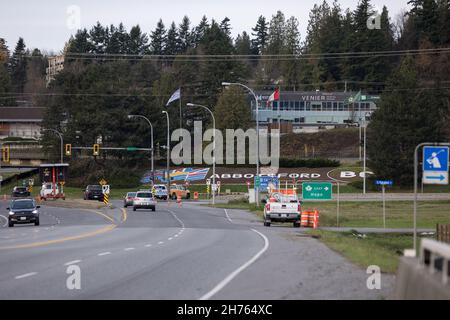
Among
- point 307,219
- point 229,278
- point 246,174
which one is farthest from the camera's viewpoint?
point 246,174

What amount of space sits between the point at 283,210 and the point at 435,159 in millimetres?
22378

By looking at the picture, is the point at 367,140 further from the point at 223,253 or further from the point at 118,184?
the point at 223,253

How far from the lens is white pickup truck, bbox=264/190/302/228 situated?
43562 millimetres

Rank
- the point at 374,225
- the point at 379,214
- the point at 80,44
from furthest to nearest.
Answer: the point at 80,44 → the point at 379,214 → the point at 374,225

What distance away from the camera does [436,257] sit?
34.4 ft

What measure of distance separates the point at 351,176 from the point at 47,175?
1524 inches

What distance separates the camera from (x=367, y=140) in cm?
10169

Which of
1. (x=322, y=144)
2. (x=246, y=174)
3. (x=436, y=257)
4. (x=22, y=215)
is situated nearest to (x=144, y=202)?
(x=22, y=215)

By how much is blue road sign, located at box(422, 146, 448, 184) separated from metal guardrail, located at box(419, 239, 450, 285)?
36.1ft

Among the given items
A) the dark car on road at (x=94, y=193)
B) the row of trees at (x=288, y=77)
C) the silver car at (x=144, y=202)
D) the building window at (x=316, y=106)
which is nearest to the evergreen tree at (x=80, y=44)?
the row of trees at (x=288, y=77)

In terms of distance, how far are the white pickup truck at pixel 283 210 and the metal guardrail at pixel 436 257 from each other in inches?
1285

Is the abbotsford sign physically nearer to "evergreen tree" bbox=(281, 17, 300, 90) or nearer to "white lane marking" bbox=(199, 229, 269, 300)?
"evergreen tree" bbox=(281, 17, 300, 90)

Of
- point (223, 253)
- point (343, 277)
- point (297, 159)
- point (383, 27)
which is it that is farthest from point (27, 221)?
point (383, 27)

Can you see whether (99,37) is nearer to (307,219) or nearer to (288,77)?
(288,77)
